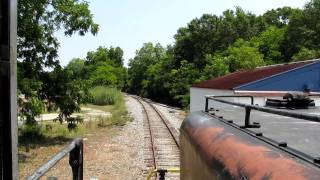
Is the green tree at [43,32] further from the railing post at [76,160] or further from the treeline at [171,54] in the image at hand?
the railing post at [76,160]

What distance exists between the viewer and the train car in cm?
249

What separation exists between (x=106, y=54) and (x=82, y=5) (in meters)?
139

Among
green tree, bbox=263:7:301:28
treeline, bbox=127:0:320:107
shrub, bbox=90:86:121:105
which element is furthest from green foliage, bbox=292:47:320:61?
green tree, bbox=263:7:301:28

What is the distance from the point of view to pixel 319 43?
182 feet

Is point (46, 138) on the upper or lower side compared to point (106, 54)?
lower

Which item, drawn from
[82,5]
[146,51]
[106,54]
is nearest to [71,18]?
[82,5]

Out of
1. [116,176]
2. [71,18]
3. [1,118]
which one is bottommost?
[116,176]

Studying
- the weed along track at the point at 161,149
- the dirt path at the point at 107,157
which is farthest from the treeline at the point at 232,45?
the dirt path at the point at 107,157

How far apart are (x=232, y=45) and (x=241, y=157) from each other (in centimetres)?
6406

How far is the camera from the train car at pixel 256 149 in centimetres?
249

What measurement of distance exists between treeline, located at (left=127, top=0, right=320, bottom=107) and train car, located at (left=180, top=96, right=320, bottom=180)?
43.5 meters

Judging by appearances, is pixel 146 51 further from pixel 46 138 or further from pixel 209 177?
pixel 209 177

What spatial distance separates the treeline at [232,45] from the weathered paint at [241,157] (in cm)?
4394

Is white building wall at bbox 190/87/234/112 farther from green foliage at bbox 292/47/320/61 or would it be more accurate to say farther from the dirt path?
green foliage at bbox 292/47/320/61
